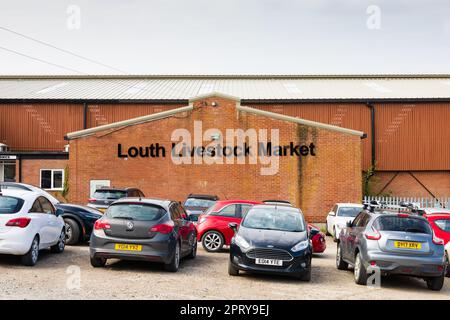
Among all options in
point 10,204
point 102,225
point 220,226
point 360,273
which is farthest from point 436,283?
point 10,204

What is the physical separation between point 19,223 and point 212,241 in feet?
20.0

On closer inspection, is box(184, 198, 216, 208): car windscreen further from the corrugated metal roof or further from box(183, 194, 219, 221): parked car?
the corrugated metal roof

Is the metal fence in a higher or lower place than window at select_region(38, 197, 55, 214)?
lower

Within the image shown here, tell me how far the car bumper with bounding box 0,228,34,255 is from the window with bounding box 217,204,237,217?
611cm

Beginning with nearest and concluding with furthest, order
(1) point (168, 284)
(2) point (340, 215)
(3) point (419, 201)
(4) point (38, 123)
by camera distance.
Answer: (1) point (168, 284)
(2) point (340, 215)
(3) point (419, 201)
(4) point (38, 123)

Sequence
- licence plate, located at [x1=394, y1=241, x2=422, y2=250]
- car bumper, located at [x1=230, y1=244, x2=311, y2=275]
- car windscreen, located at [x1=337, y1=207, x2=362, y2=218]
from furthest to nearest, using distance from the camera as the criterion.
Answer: car windscreen, located at [x1=337, y1=207, x2=362, y2=218], car bumper, located at [x1=230, y1=244, x2=311, y2=275], licence plate, located at [x1=394, y1=241, x2=422, y2=250]

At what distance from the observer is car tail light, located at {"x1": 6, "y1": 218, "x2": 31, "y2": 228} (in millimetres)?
11367

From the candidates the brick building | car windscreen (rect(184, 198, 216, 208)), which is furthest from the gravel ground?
the brick building

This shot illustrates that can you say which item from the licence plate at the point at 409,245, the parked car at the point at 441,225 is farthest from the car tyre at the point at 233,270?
the parked car at the point at 441,225

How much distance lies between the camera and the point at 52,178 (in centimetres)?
2964

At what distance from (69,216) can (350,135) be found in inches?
642

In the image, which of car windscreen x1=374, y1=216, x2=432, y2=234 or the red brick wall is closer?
car windscreen x1=374, y1=216, x2=432, y2=234

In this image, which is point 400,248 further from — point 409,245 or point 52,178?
point 52,178
